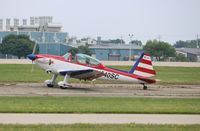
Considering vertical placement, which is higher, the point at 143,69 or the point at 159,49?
the point at 159,49

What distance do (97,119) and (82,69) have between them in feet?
49.4

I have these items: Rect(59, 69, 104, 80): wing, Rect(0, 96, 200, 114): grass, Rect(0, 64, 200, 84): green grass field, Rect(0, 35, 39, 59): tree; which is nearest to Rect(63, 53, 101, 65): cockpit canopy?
Rect(59, 69, 104, 80): wing

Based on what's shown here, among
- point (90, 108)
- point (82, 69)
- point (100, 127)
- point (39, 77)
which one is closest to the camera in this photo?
point (100, 127)

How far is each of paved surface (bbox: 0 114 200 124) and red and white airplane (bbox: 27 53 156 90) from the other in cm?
1370

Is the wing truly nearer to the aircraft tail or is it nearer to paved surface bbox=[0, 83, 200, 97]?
paved surface bbox=[0, 83, 200, 97]

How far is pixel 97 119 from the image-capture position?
14578 millimetres

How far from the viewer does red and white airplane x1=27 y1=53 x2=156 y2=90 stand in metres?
29.6

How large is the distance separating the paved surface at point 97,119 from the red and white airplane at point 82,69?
1370 cm

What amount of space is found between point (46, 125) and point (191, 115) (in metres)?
5.77

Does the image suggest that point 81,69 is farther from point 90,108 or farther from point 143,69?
point 90,108

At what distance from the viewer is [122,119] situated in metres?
14.7

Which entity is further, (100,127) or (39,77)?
(39,77)

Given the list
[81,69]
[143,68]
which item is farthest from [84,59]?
[143,68]

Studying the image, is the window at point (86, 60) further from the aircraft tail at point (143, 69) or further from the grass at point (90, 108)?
the grass at point (90, 108)
